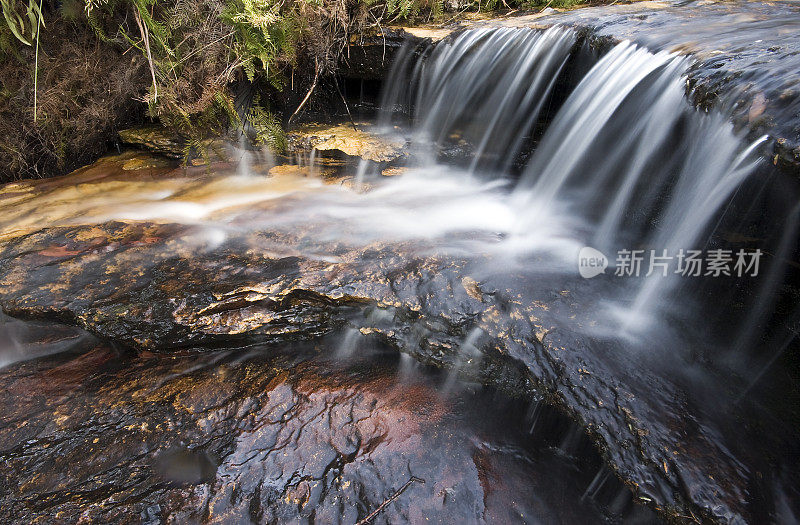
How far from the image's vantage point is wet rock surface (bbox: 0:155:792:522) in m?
1.92

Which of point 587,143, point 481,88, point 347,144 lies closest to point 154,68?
point 347,144

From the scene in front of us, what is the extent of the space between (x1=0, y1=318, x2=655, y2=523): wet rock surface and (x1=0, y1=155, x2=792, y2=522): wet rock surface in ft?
0.65

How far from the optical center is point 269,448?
226cm

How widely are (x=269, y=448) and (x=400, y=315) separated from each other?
3.53 ft

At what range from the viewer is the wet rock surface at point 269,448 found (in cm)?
203

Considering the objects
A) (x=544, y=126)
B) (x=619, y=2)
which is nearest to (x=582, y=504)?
(x=544, y=126)

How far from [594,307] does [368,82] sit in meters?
4.45

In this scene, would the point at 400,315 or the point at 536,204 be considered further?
the point at 536,204

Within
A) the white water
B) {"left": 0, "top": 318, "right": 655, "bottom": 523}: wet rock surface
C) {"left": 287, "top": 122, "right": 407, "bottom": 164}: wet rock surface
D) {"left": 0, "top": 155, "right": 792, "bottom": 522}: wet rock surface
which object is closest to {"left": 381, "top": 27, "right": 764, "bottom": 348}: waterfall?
the white water

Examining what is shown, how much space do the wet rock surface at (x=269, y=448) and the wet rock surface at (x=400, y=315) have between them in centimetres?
20

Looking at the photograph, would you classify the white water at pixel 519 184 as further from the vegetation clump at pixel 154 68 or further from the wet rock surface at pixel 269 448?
the wet rock surface at pixel 269 448

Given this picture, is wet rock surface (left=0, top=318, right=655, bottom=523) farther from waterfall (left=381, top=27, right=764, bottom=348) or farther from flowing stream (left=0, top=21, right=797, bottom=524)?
waterfall (left=381, top=27, right=764, bottom=348)

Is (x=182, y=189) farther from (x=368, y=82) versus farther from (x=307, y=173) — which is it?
(x=368, y=82)

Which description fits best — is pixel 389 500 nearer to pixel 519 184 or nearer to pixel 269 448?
pixel 269 448
